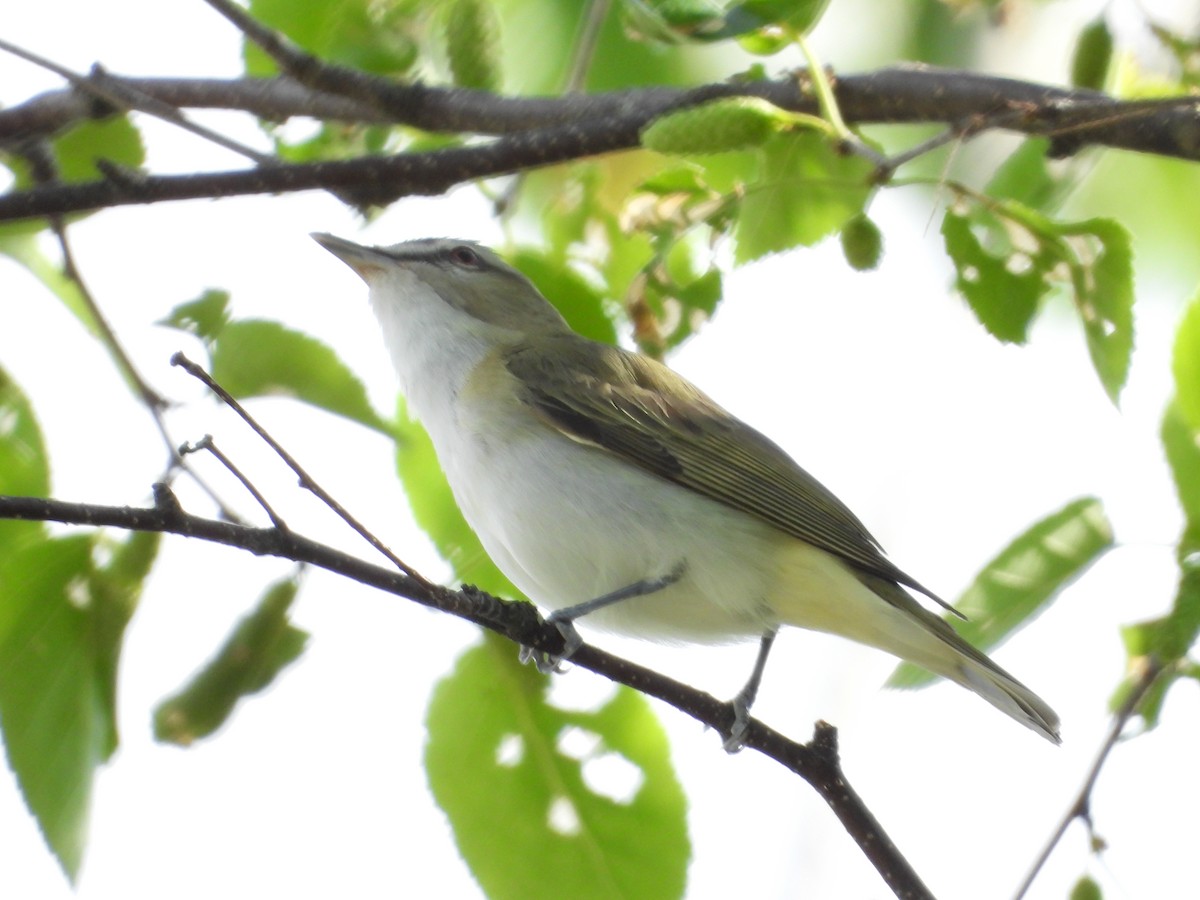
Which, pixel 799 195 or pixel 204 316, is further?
pixel 204 316

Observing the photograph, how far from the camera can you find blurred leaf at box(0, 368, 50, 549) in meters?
Result: 2.56

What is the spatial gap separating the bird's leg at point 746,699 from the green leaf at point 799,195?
3.15ft

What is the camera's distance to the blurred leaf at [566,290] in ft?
9.95

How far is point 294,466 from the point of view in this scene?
6.59 feet

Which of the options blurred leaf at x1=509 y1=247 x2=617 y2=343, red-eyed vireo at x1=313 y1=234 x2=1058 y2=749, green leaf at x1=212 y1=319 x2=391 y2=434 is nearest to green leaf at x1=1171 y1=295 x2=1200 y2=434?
red-eyed vireo at x1=313 y1=234 x2=1058 y2=749

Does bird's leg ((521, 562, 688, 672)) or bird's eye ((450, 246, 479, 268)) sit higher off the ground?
bird's eye ((450, 246, 479, 268))

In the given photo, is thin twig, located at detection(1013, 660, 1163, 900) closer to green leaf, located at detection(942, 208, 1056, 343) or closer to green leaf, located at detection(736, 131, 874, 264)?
green leaf, located at detection(942, 208, 1056, 343)

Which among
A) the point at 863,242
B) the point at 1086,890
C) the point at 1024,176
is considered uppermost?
the point at 1024,176

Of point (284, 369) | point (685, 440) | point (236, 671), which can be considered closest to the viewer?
point (236, 671)

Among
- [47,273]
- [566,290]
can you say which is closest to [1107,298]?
[566,290]

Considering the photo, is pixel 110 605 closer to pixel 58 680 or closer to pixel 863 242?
pixel 58 680

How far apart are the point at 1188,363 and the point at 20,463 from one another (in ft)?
7.35

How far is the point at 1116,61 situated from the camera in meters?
3.07

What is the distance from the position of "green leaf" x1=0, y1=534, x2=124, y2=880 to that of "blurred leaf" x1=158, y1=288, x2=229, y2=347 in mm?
510
